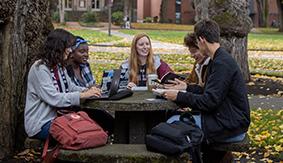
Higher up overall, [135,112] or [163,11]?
[163,11]

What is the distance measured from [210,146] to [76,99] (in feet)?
4.10

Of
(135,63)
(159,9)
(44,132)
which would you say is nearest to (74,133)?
(44,132)

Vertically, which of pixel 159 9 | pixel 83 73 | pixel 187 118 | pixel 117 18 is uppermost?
pixel 159 9

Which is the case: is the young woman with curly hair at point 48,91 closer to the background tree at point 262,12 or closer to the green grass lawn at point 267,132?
the green grass lawn at point 267,132

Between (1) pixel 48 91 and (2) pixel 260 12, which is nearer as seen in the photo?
(1) pixel 48 91

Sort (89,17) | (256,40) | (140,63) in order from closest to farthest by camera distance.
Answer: (140,63) → (256,40) → (89,17)

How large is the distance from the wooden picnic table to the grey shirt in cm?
20

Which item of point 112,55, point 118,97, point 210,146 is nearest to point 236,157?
point 210,146

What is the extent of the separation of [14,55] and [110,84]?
1.12m

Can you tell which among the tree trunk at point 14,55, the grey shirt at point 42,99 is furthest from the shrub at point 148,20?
the grey shirt at point 42,99

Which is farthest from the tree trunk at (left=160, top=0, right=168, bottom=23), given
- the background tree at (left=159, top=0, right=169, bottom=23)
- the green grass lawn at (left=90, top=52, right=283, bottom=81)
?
the green grass lawn at (left=90, top=52, right=283, bottom=81)

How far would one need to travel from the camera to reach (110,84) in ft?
19.3

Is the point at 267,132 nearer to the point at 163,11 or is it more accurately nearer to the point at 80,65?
the point at 80,65

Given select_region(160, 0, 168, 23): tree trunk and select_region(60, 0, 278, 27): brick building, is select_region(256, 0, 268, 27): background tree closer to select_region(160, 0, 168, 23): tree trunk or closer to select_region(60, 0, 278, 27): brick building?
select_region(60, 0, 278, 27): brick building
